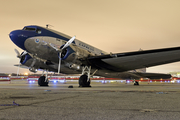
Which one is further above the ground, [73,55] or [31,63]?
[73,55]

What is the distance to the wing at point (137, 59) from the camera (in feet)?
49.9

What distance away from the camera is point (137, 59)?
55.6ft

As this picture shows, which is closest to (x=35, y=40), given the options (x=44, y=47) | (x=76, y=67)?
(x=44, y=47)

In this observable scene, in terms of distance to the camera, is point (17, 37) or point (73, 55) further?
point (73, 55)

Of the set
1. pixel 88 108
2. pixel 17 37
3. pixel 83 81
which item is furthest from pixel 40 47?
pixel 88 108

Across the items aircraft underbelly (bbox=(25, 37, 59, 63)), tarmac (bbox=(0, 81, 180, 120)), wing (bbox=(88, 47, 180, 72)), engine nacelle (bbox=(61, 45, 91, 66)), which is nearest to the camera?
tarmac (bbox=(0, 81, 180, 120))

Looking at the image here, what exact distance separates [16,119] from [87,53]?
14.2 meters

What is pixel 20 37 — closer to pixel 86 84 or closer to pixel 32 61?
pixel 32 61

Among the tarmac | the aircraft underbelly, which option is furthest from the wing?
the tarmac

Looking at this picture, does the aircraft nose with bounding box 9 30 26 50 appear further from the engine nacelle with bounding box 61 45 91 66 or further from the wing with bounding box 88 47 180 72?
the wing with bounding box 88 47 180 72

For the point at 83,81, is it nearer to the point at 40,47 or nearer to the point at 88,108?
the point at 40,47

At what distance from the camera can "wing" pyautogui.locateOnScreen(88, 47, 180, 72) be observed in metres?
15.2

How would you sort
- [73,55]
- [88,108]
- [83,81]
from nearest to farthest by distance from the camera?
[88,108], [73,55], [83,81]

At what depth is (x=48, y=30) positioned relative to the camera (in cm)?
1650
